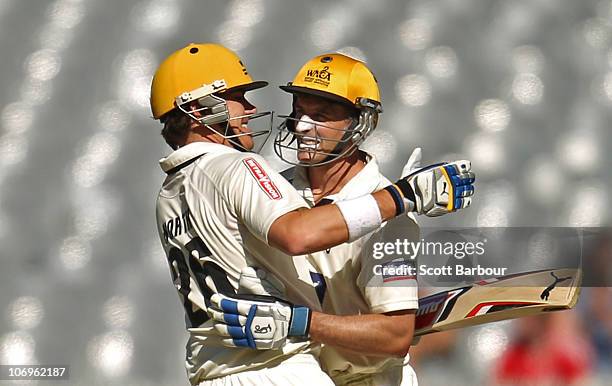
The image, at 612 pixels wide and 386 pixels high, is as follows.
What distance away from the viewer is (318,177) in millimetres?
2844

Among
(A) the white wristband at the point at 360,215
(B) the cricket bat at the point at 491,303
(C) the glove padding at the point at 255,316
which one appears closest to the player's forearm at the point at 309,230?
(A) the white wristband at the point at 360,215

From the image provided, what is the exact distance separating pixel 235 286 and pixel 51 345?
2.02m

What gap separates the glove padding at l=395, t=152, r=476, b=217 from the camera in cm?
252

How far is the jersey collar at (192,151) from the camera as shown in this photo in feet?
8.55

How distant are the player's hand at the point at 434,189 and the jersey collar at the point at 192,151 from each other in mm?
392

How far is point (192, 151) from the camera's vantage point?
8.57 feet

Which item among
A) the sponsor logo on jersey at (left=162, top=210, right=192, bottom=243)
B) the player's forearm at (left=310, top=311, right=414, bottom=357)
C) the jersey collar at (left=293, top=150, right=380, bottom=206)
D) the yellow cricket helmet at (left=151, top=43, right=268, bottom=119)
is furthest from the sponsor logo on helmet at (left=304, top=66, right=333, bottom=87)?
the player's forearm at (left=310, top=311, right=414, bottom=357)

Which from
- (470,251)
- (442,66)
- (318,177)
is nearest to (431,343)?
(470,251)

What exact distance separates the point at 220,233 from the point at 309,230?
224mm

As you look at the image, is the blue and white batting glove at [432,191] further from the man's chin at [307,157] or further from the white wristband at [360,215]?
the man's chin at [307,157]

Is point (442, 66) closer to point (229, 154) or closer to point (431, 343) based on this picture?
point (431, 343)

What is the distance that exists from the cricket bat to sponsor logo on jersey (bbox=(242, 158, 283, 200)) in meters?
0.62

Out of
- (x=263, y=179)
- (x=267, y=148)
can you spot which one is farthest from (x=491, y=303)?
(x=267, y=148)

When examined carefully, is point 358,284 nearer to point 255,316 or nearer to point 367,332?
point 367,332
